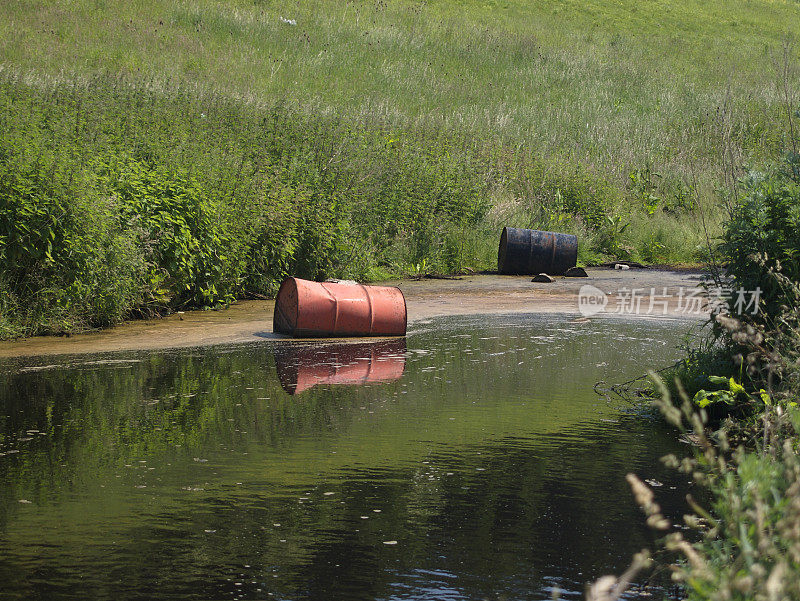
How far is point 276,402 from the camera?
7.89 meters

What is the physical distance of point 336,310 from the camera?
1121 centimetres

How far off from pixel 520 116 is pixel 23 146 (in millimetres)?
18655

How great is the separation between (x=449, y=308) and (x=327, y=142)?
5.00m

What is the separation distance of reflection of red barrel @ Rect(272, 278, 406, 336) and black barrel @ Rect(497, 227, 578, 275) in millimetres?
7562

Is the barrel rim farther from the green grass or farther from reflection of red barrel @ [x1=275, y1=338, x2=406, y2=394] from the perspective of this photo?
reflection of red barrel @ [x1=275, y1=338, x2=406, y2=394]

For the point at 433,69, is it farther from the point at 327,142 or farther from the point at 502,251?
the point at 327,142

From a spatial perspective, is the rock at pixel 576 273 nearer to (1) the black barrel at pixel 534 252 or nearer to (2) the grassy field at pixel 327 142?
(1) the black barrel at pixel 534 252

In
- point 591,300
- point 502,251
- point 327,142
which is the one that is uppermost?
point 327,142

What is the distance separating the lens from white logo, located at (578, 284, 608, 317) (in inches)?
553

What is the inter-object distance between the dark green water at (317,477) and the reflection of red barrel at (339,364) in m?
0.06

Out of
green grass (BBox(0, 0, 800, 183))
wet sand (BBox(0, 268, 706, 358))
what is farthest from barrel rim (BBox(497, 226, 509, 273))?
green grass (BBox(0, 0, 800, 183))

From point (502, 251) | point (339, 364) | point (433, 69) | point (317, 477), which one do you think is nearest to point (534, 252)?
point (502, 251)

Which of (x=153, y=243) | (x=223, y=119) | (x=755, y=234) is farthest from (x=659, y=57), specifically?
(x=755, y=234)

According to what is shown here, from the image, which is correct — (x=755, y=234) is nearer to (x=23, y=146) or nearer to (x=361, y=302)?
(x=361, y=302)
